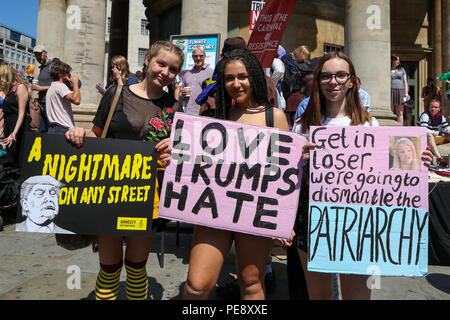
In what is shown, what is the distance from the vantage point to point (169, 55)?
90.8 inches

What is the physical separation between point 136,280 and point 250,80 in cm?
161

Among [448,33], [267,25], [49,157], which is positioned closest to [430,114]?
[267,25]

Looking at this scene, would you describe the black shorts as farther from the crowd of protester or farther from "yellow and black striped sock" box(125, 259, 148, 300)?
"yellow and black striped sock" box(125, 259, 148, 300)

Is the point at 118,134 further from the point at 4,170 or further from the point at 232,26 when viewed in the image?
the point at 232,26

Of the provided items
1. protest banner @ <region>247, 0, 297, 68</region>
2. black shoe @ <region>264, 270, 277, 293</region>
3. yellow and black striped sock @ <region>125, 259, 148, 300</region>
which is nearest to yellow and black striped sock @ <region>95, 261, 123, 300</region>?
yellow and black striped sock @ <region>125, 259, 148, 300</region>

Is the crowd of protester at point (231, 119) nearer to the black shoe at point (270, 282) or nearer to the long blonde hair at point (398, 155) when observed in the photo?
the long blonde hair at point (398, 155)

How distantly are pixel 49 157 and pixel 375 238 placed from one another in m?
2.16

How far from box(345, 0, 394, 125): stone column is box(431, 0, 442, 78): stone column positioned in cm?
811

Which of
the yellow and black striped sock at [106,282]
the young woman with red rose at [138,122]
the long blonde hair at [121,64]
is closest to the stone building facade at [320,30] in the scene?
the long blonde hair at [121,64]

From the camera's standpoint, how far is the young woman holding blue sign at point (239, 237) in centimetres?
204

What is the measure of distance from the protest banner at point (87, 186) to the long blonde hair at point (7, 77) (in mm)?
4230

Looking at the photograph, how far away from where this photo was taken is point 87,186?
2.27 m

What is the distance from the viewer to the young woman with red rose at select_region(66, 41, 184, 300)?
7.60 ft

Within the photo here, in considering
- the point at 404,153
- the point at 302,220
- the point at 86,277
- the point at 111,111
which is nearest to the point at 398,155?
the point at 404,153
